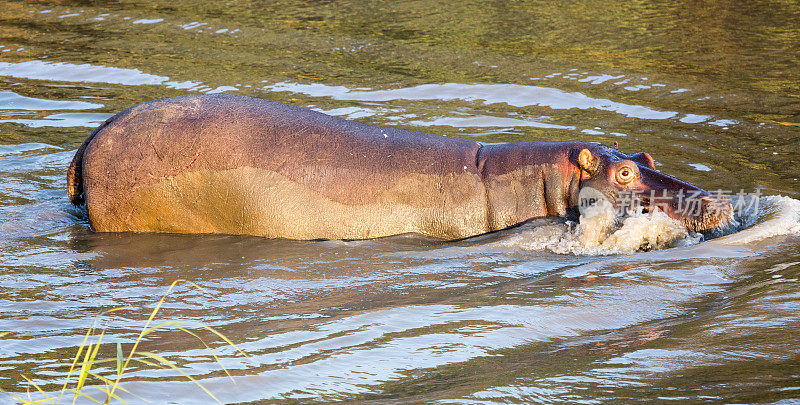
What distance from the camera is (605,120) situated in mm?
8883

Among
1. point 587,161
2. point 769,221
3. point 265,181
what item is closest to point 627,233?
point 587,161

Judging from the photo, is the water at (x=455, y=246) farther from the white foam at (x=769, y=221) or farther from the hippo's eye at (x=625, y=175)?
the hippo's eye at (x=625, y=175)

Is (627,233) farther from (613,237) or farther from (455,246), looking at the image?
(455,246)

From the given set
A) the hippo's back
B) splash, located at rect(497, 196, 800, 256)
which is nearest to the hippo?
the hippo's back

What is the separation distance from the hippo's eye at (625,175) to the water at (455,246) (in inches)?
12.3

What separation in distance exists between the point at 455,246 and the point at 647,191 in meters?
1.39

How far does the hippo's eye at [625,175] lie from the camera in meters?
6.08

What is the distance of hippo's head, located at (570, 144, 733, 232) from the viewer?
597cm

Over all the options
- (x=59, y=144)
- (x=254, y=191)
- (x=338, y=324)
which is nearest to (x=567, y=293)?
(x=338, y=324)

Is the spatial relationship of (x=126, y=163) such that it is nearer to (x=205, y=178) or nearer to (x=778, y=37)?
(x=205, y=178)

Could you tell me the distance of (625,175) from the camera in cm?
611

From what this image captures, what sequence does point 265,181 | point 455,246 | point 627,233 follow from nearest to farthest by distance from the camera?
point 627,233 < point 455,246 < point 265,181

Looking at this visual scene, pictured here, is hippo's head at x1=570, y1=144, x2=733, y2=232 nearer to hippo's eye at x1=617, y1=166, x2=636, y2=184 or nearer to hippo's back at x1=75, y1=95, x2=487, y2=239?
hippo's eye at x1=617, y1=166, x2=636, y2=184

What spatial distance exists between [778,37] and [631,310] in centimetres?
786
